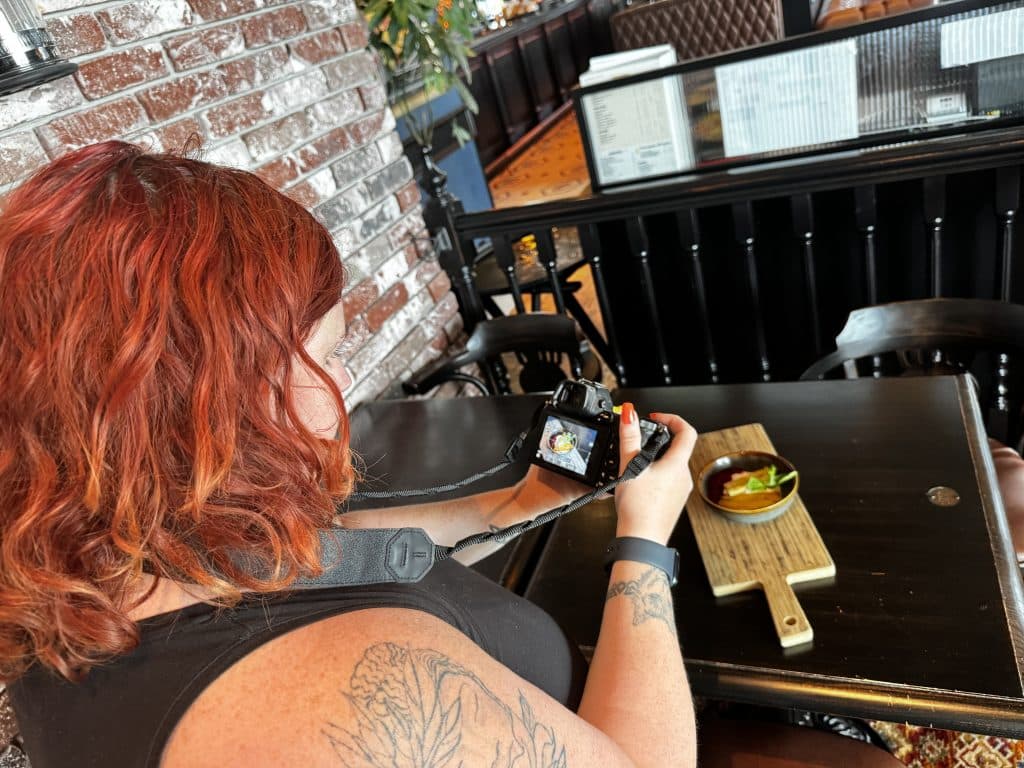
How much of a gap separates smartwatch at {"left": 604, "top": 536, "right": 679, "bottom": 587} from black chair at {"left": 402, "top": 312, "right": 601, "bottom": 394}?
1.02 metres

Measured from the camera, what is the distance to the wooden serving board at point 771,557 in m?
0.99

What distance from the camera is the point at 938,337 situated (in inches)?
63.6

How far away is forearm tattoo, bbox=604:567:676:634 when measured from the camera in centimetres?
88

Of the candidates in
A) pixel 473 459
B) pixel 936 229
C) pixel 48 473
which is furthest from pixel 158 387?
pixel 936 229

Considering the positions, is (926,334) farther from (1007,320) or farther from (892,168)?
(892,168)

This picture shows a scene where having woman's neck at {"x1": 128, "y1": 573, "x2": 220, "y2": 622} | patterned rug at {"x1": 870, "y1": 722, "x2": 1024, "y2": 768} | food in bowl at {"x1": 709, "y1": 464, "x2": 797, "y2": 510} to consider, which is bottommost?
patterned rug at {"x1": 870, "y1": 722, "x2": 1024, "y2": 768}

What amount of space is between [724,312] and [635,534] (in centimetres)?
164

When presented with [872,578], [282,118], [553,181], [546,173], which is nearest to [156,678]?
[872,578]

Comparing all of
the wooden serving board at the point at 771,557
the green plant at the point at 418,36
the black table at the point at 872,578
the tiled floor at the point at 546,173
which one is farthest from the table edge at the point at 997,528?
the tiled floor at the point at 546,173

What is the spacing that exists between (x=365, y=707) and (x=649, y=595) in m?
0.45

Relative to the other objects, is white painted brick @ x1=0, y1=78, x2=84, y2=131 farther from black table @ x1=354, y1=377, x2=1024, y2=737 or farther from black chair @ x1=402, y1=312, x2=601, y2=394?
black chair @ x1=402, y1=312, x2=601, y2=394

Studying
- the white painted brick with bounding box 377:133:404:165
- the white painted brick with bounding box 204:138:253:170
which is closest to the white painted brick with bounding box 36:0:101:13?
the white painted brick with bounding box 204:138:253:170

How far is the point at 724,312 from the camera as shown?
7.98ft

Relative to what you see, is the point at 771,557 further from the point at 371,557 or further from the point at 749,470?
→ the point at 371,557
